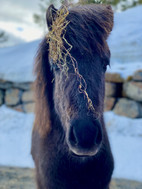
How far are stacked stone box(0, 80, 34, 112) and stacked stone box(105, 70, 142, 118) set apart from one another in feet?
7.14

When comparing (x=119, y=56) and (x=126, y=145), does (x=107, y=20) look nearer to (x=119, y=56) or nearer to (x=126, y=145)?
(x=126, y=145)

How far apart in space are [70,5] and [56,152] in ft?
3.65

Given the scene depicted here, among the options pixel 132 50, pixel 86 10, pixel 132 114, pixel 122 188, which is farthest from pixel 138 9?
pixel 86 10

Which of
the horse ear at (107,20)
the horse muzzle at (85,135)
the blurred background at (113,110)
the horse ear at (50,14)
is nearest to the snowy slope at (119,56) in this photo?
the blurred background at (113,110)

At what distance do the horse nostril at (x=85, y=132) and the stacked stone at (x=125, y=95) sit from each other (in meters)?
3.71

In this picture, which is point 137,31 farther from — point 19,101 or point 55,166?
point 55,166

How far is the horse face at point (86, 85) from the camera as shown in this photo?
1.21m

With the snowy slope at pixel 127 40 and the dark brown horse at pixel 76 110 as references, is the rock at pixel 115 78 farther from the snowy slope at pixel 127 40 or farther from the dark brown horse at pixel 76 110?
the dark brown horse at pixel 76 110

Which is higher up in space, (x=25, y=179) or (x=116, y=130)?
(x=116, y=130)

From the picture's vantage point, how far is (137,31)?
707 centimetres

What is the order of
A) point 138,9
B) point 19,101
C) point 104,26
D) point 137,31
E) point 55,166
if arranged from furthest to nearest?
point 138,9, point 137,31, point 19,101, point 55,166, point 104,26

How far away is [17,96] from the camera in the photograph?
20.8 ft

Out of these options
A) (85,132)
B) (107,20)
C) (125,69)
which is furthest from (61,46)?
(125,69)

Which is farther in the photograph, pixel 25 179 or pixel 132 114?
pixel 132 114
